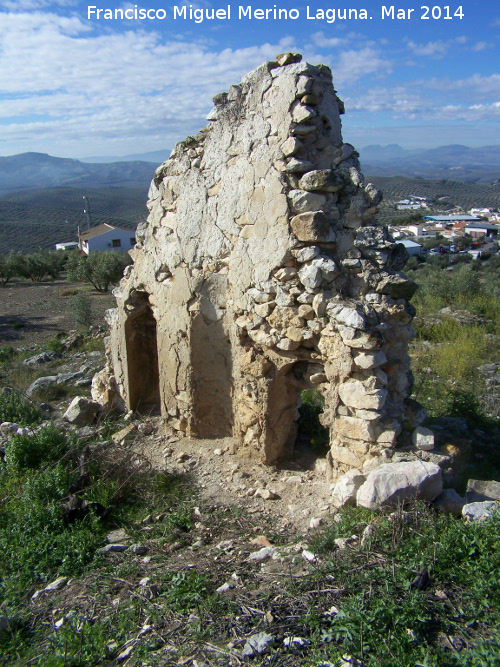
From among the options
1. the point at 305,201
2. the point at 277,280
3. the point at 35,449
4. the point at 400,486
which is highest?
the point at 305,201

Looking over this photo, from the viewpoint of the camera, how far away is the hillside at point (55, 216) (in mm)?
44500

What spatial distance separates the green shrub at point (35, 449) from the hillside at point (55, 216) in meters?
38.8

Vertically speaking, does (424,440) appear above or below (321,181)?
below

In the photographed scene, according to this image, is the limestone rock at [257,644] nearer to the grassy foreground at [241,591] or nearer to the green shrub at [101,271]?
the grassy foreground at [241,591]

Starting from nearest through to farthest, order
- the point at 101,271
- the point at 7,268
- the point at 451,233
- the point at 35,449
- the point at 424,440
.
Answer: the point at 424,440 → the point at 35,449 → the point at 101,271 → the point at 7,268 → the point at 451,233

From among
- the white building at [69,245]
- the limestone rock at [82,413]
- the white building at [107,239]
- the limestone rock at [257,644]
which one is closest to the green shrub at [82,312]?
the limestone rock at [82,413]

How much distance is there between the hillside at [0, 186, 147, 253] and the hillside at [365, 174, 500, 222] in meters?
31.0

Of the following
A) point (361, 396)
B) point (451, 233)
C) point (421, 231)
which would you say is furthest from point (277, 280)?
point (451, 233)

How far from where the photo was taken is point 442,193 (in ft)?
212

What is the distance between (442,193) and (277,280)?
223 ft

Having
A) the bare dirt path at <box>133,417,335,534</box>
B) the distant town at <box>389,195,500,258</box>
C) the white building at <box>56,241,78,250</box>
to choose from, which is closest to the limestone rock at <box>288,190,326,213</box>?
the bare dirt path at <box>133,417,335,534</box>

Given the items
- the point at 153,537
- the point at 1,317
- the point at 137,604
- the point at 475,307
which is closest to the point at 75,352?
the point at 1,317

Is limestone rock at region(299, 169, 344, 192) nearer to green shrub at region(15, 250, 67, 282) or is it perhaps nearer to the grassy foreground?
the grassy foreground

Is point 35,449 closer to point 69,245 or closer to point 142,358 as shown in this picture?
point 142,358
